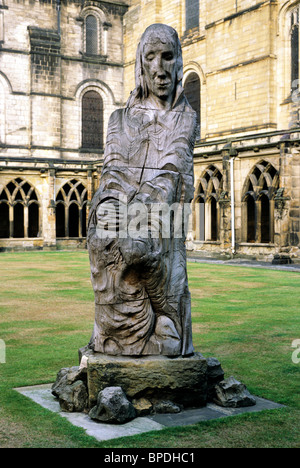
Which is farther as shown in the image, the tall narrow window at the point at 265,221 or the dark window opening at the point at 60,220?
the dark window opening at the point at 60,220

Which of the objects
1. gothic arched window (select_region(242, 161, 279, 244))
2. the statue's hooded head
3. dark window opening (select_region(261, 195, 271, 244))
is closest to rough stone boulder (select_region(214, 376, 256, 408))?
the statue's hooded head

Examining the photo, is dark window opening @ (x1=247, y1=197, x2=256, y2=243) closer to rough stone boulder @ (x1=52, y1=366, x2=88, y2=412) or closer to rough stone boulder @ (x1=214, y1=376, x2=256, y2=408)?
rough stone boulder @ (x1=214, y1=376, x2=256, y2=408)

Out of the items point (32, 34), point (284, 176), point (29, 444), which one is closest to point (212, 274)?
point (284, 176)

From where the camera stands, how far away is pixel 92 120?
37562mm

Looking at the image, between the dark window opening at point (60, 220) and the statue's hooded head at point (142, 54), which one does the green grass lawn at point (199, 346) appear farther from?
the dark window opening at point (60, 220)

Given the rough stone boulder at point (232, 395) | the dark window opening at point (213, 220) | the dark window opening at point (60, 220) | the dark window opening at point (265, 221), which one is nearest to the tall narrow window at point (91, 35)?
the dark window opening at point (60, 220)

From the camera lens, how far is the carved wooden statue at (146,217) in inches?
188

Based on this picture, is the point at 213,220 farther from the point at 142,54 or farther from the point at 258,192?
the point at 142,54

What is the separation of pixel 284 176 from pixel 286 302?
10.8 m

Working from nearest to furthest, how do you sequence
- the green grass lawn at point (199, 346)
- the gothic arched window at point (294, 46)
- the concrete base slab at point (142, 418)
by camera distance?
the green grass lawn at point (199, 346) < the concrete base slab at point (142, 418) < the gothic arched window at point (294, 46)

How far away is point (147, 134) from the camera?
199 inches

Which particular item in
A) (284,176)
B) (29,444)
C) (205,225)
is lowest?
(29,444)

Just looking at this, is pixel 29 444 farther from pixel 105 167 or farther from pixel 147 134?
pixel 147 134

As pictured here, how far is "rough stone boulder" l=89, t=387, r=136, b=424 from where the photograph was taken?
14.7 feet
